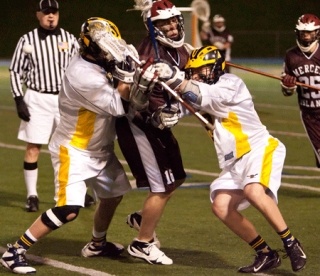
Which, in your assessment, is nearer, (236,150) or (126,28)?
(236,150)

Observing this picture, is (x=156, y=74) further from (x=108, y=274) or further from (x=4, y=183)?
(x=4, y=183)

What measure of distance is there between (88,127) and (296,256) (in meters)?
1.45

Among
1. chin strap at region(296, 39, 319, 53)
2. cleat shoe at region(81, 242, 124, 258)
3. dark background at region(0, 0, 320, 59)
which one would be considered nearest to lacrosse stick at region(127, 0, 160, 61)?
cleat shoe at region(81, 242, 124, 258)

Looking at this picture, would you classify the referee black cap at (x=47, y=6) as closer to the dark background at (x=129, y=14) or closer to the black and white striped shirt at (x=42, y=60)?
the black and white striped shirt at (x=42, y=60)

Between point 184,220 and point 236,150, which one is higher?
point 236,150

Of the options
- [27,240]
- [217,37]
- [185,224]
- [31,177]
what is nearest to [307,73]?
[185,224]

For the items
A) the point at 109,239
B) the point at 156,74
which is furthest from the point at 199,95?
the point at 109,239

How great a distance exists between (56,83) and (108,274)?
295 cm

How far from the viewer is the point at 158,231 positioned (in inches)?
288

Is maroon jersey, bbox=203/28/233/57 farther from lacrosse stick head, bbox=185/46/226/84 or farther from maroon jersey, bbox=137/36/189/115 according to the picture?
lacrosse stick head, bbox=185/46/226/84

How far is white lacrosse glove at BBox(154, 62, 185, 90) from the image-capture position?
572 centimetres

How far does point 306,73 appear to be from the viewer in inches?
355

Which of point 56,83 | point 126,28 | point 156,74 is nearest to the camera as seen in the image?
point 156,74

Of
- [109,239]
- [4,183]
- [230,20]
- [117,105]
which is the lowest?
[230,20]
